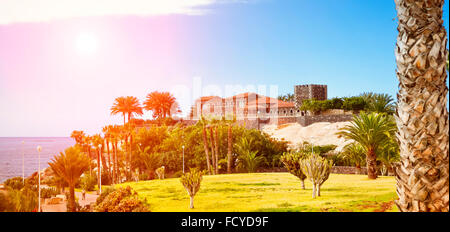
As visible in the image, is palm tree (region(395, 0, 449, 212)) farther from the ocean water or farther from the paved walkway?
the ocean water

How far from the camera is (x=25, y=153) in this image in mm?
9234

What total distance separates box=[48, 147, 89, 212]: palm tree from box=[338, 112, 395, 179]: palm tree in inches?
244

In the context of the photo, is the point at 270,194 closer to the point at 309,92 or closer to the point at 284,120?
the point at 284,120

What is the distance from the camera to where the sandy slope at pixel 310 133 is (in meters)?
10.4

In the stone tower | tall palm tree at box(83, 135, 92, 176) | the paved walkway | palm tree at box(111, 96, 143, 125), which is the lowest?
the paved walkway

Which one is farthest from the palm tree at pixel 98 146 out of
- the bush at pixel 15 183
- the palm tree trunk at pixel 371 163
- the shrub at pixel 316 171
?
the palm tree trunk at pixel 371 163

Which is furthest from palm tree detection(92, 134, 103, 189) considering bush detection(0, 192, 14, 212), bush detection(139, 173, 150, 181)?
bush detection(0, 192, 14, 212)

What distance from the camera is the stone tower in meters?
9.62

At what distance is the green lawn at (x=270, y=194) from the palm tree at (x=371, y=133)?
1.46 ft

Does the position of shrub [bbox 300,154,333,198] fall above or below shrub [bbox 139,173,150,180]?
→ above

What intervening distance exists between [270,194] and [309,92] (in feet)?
8.99

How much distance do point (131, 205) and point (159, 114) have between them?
2.25m

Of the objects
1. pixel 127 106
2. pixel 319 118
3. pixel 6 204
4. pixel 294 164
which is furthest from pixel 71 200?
pixel 319 118
